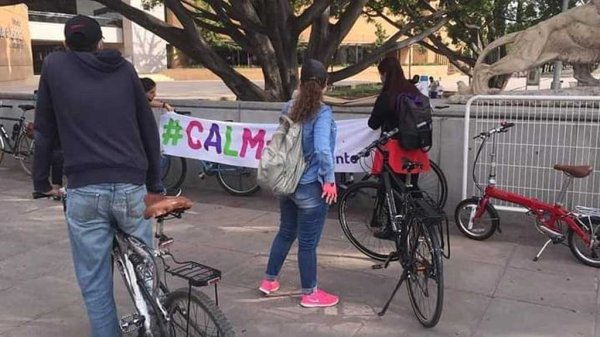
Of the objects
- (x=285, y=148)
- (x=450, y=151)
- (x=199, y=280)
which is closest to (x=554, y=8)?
(x=450, y=151)

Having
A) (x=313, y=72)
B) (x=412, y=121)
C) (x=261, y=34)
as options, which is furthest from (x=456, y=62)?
(x=313, y=72)

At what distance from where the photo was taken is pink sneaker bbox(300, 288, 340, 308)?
4.32 metres

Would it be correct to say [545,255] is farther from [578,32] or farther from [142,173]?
[142,173]

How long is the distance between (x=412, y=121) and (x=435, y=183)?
49.6 inches

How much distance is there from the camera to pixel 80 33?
2955 mm

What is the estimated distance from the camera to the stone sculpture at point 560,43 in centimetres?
678

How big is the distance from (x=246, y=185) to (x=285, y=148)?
3.92 metres

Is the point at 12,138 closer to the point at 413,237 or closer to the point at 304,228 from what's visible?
the point at 304,228

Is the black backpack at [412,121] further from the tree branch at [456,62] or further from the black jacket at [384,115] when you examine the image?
the tree branch at [456,62]

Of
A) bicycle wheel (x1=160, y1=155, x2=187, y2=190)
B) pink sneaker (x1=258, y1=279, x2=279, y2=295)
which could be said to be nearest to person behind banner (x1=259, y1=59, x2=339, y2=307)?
pink sneaker (x1=258, y1=279, x2=279, y2=295)

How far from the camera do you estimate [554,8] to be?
20703 mm

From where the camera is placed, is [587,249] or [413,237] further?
[587,249]

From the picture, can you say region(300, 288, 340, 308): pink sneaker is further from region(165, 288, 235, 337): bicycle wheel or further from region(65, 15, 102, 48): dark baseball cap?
region(65, 15, 102, 48): dark baseball cap

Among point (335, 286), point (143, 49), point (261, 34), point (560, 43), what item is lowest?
point (335, 286)
